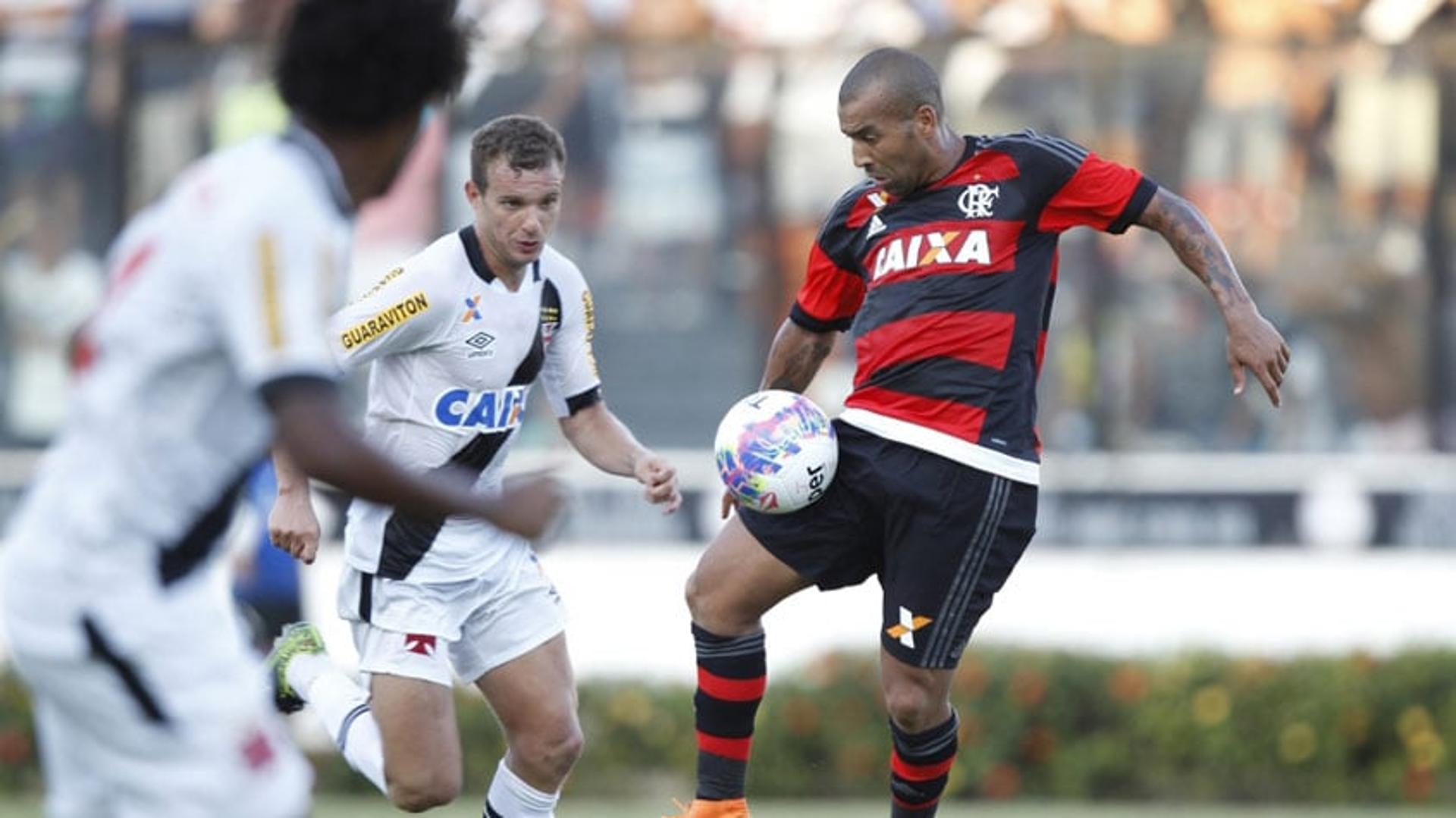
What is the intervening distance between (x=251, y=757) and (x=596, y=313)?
366 inches

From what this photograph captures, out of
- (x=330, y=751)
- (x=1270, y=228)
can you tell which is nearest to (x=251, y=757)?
(x=330, y=751)

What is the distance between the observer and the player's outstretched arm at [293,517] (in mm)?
7273

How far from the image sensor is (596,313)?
45.8 feet

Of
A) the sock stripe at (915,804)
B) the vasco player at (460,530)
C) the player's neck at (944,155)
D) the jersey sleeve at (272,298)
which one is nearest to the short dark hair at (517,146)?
the vasco player at (460,530)

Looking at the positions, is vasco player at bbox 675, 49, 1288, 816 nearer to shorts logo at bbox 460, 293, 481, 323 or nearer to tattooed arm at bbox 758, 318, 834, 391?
tattooed arm at bbox 758, 318, 834, 391

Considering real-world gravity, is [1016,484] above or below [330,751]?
above

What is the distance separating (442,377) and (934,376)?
1518mm

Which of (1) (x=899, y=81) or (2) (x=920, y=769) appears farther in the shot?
(2) (x=920, y=769)

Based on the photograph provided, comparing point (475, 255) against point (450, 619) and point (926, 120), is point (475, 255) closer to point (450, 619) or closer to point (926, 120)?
point (450, 619)

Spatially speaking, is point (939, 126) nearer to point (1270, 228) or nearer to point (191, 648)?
point (191, 648)

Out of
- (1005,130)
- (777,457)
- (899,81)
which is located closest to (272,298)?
(777,457)

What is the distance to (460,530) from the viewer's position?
7562 mm

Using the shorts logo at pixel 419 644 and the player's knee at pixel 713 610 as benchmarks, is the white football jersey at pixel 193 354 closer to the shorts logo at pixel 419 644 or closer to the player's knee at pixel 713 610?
the shorts logo at pixel 419 644

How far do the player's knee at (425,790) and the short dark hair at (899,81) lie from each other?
93.9 inches
